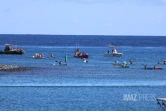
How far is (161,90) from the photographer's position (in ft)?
211

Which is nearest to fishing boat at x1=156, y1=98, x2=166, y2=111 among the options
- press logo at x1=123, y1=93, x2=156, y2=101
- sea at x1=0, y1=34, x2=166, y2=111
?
sea at x1=0, y1=34, x2=166, y2=111

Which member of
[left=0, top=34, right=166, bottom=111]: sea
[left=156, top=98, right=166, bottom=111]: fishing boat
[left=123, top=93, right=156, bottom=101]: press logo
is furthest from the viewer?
[left=123, top=93, right=156, bottom=101]: press logo

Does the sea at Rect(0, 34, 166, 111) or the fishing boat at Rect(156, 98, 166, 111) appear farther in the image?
the sea at Rect(0, 34, 166, 111)

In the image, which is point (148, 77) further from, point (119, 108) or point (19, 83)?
point (119, 108)

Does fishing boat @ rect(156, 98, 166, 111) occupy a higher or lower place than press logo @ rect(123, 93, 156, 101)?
higher

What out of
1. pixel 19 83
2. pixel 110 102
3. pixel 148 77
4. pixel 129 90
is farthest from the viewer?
→ pixel 148 77

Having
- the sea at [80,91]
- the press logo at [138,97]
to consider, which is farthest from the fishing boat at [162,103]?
the press logo at [138,97]

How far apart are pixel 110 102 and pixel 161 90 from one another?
1005cm

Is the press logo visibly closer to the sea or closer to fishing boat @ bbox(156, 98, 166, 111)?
the sea

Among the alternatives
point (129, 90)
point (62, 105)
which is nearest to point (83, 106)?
point (62, 105)

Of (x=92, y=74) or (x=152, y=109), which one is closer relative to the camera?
(x=152, y=109)

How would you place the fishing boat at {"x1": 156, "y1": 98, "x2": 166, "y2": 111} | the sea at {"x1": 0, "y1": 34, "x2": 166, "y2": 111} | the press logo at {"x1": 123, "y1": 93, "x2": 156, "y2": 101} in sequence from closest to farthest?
1. the fishing boat at {"x1": 156, "y1": 98, "x2": 166, "y2": 111}
2. the sea at {"x1": 0, "y1": 34, "x2": 166, "y2": 111}
3. the press logo at {"x1": 123, "y1": 93, "x2": 156, "y2": 101}

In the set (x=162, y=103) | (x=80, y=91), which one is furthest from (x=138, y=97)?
(x=162, y=103)

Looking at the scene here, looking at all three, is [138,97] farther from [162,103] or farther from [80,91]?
[162,103]
